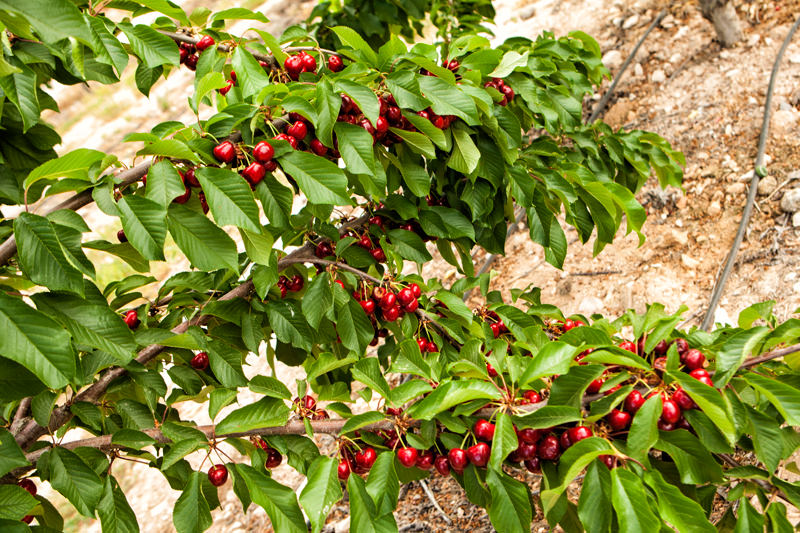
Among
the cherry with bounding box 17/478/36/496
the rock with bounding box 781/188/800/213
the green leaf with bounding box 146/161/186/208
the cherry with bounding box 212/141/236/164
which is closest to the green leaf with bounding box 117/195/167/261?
the green leaf with bounding box 146/161/186/208

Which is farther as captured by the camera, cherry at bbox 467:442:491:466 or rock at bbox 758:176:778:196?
rock at bbox 758:176:778:196

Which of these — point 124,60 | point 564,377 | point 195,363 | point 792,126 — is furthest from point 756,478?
point 792,126

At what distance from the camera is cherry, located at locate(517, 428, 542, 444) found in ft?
2.81

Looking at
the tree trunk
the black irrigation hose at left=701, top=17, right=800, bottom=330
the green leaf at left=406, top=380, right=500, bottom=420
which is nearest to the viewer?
the green leaf at left=406, top=380, right=500, bottom=420

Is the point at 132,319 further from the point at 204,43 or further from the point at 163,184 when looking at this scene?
the point at 204,43

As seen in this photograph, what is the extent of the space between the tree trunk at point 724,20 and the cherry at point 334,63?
9.34 ft

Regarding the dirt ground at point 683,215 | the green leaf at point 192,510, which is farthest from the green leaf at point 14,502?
the dirt ground at point 683,215

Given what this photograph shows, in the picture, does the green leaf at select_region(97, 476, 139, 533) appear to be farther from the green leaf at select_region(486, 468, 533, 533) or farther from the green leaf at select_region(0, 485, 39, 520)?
the green leaf at select_region(486, 468, 533, 533)

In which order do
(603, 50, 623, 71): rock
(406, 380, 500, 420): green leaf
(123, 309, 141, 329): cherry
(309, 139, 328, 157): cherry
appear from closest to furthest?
(406, 380, 500, 420): green leaf < (309, 139, 328, 157): cherry < (123, 309, 141, 329): cherry < (603, 50, 623, 71): rock

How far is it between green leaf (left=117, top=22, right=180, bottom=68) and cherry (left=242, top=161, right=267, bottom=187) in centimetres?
34

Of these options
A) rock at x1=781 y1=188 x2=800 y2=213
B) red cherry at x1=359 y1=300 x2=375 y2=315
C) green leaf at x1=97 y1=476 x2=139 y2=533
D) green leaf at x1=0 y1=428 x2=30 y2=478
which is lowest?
green leaf at x1=97 y1=476 x2=139 y2=533

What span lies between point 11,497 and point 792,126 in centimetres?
317

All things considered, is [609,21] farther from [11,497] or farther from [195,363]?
[11,497]

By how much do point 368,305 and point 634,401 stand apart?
22.0 inches
